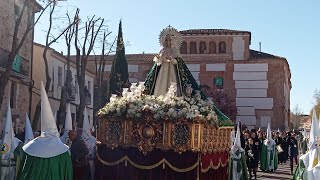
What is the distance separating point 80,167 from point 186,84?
9.51 feet

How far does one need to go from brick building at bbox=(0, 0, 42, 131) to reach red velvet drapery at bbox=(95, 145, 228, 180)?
53.0 feet

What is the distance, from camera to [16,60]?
88.0 feet

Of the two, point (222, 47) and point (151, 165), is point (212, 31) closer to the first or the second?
point (222, 47)

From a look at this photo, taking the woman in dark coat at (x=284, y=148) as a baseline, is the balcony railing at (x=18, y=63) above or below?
above

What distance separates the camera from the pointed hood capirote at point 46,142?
770 centimetres

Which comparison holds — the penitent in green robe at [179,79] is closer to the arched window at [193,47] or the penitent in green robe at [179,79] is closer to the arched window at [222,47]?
the arched window at [193,47]

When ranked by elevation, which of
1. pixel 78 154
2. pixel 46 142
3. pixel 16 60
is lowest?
pixel 78 154

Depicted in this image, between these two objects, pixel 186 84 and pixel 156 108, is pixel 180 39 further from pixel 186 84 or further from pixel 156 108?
pixel 156 108

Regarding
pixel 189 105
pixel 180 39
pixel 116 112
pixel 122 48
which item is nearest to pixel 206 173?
pixel 189 105

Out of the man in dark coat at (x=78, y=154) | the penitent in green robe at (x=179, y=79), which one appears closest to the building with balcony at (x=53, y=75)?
the penitent in green robe at (x=179, y=79)

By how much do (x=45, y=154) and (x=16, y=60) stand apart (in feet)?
66.2

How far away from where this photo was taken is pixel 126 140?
9.43m

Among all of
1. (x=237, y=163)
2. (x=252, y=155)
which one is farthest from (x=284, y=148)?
(x=237, y=163)

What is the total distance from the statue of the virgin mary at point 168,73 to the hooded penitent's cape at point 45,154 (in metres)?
3.47
